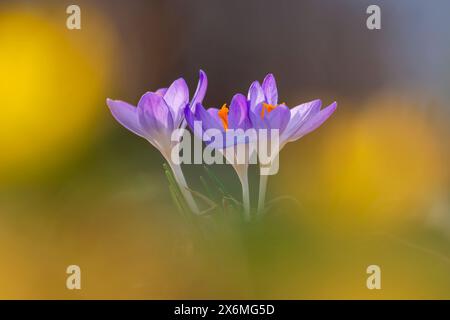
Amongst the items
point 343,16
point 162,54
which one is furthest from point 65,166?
point 343,16

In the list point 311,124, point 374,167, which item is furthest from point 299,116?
point 374,167

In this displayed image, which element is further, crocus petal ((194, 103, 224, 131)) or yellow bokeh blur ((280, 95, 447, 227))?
yellow bokeh blur ((280, 95, 447, 227))

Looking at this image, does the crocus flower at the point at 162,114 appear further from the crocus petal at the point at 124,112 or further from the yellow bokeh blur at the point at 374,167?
the yellow bokeh blur at the point at 374,167

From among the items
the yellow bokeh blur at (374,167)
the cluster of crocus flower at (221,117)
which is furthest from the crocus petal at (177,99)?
the yellow bokeh blur at (374,167)

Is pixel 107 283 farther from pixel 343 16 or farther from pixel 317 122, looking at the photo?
pixel 343 16

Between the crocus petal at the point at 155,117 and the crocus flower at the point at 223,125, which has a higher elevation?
the crocus petal at the point at 155,117

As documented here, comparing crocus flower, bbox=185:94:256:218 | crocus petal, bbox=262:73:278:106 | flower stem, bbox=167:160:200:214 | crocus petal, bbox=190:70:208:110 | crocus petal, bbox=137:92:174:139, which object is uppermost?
crocus petal, bbox=262:73:278:106

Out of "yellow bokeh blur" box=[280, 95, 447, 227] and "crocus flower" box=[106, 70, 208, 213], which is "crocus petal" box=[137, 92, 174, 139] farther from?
"yellow bokeh blur" box=[280, 95, 447, 227]

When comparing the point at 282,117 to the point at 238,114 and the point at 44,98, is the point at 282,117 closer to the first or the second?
the point at 238,114

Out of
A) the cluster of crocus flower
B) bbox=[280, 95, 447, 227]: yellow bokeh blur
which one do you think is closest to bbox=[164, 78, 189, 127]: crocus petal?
the cluster of crocus flower
